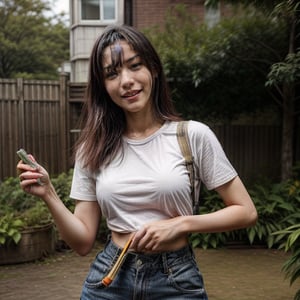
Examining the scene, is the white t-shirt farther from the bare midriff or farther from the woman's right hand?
the woman's right hand

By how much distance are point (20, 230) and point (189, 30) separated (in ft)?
15.9

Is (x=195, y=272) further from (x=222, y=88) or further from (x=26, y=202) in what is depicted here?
(x=222, y=88)

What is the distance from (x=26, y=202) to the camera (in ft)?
24.0

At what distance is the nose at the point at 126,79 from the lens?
1.68m

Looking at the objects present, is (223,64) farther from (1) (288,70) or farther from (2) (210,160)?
(2) (210,160)

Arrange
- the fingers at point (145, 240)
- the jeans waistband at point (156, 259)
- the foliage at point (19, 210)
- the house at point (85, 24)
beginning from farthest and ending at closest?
the house at point (85, 24) → the foliage at point (19, 210) → the jeans waistband at point (156, 259) → the fingers at point (145, 240)

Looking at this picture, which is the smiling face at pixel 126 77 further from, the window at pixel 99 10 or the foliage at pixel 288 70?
the window at pixel 99 10

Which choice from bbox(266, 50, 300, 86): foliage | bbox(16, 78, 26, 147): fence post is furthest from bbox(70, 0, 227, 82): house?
bbox(266, 50, 300, 86): foliage

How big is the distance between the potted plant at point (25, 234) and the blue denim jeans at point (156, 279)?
15.1 feet

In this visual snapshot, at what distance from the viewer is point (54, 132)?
Answer: 9562 millimetres

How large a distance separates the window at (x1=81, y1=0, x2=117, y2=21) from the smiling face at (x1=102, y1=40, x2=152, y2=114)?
42.9 ft

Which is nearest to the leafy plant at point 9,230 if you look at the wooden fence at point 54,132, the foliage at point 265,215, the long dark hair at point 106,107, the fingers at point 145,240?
the foliage at point 265,215

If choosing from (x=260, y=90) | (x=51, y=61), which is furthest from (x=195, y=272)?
(x=51, y=61)

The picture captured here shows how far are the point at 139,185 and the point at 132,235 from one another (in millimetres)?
171
